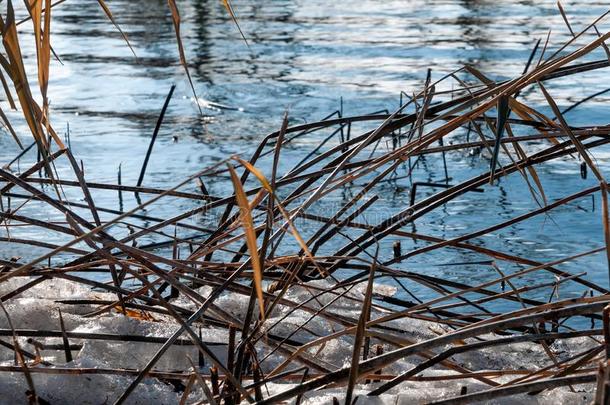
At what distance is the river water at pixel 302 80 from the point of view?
15.0ft

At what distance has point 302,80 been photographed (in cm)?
865

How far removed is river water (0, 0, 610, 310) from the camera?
4578mm

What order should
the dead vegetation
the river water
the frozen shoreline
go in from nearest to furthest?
the dead vegetation, the frozen shoreline, the river water

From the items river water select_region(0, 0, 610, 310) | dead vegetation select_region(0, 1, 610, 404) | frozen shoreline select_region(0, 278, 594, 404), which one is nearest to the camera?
dead vegetation select_region(0, 1, 610, 404)

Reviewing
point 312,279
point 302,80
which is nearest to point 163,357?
point 312,279

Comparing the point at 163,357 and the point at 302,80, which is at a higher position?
the point at 163,357

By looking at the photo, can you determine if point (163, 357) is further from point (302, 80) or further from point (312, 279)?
point (302, 80)

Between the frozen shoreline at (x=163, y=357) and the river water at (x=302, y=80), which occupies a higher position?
the frozen shoreline at (x=163, y=357)

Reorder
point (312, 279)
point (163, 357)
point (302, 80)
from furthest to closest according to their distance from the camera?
point (302, 80) → point (312, 279) → point (163, 357)

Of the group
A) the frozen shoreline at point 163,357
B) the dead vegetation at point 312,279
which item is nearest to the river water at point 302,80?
the frozen shoreline at point 163,357

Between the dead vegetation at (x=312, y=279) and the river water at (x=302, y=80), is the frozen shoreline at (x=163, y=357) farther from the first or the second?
the river water at (x=302, y=80)

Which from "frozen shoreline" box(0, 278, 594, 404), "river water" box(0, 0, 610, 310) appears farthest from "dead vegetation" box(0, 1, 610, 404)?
"river water" box(0, 0, 610, 310)

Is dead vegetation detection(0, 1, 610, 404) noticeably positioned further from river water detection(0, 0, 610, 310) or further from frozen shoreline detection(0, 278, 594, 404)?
river water detection(0, 0, 610, 310)

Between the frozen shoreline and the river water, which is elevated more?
the frozen shoreline
